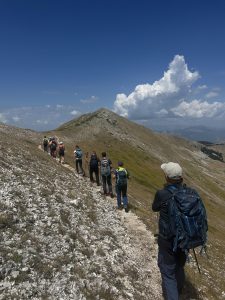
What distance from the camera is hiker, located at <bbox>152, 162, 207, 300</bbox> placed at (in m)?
11.1

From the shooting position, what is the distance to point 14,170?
2547 cm

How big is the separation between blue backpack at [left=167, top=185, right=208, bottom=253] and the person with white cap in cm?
30

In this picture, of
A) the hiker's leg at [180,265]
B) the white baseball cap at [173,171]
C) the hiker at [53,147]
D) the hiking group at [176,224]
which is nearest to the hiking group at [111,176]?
the hiker at [53,147]

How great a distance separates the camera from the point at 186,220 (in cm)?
1095

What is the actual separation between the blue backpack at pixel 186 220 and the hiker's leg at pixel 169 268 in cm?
71

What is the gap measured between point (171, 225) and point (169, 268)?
6.03 ft

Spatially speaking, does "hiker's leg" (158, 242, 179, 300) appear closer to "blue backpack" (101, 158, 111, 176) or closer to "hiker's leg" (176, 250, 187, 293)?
"hiker's leg" (176, 250, 187, 293)

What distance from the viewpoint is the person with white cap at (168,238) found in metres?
11.5

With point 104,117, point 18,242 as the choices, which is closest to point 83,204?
point 18,242

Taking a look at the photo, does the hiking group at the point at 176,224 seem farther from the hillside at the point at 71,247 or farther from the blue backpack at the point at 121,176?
the blue backpack at the point at 121,176

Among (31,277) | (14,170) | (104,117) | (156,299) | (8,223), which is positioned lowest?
(156,299)

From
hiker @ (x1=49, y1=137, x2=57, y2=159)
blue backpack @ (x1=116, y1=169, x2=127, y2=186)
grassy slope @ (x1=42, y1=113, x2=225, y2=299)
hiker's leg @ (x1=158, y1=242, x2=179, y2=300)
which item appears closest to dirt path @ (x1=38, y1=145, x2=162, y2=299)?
blue backpack @ (x1=116, y1=169, x2=127, y2=186)

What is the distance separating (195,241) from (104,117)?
134 metres

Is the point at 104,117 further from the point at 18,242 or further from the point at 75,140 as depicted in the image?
the point at 18,242
